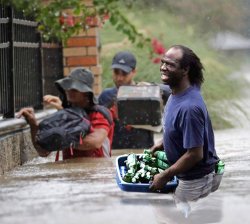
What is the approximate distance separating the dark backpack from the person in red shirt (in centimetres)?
7

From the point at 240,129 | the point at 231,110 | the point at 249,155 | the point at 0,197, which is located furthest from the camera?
the point at 231,110

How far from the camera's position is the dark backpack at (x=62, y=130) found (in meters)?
7.93

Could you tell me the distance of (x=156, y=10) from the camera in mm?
20438

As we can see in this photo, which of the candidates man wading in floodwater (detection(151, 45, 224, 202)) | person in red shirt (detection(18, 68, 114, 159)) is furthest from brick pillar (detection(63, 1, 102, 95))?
man wading in floodwater (detection(151, 45, 224, 202))

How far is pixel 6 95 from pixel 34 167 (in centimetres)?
91

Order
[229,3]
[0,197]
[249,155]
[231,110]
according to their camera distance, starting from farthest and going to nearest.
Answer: [229,3], [231,110], [249,155], [0,197]

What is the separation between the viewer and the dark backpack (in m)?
7.93

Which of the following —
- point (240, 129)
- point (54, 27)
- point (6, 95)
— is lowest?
point (240, 129)

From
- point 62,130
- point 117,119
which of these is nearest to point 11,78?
point 117,119

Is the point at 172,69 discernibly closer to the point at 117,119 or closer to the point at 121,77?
the point at 117,119

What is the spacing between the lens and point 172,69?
5.78m

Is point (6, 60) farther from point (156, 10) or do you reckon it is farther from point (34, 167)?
point (156, 10)

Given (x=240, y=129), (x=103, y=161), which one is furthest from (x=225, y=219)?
(x=240, y=129)

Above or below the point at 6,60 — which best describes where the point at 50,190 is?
below
